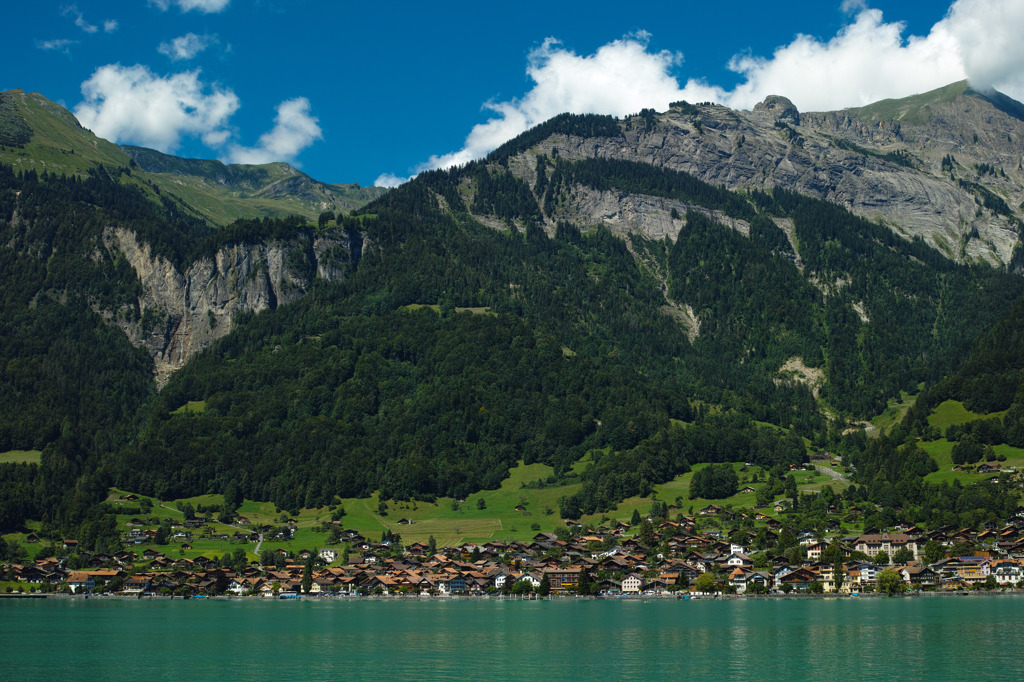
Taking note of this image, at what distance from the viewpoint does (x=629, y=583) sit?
167000 mm

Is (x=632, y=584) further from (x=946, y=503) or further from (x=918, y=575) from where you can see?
(x=946, y=503)

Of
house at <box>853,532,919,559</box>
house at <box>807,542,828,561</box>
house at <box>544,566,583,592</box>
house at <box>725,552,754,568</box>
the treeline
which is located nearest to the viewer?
house at <box>853,532,919,559</box>

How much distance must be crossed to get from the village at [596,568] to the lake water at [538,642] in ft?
66.1

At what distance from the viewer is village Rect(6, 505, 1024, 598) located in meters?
157

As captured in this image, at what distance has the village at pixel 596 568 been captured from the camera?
157250 mm

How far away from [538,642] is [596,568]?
8373 centimetres

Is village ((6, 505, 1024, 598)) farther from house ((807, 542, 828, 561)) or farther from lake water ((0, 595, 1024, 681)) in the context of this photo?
lake water ((0, 595, 1024, 681))

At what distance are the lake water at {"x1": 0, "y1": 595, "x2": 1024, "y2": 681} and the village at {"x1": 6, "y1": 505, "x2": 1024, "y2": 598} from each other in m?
20.2

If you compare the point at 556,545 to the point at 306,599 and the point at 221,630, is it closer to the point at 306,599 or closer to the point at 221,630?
the point at 306,599

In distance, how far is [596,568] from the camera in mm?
173500

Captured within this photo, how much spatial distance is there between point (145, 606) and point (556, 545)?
77.0m

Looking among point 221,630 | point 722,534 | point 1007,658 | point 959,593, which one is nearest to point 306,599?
point 221,630

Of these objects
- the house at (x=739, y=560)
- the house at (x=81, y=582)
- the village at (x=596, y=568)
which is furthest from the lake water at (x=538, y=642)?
the house at (x=81, y=582)

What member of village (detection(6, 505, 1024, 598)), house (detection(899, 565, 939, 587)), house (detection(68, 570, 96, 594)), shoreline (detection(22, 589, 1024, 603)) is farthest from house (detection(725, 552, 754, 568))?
house (detection(68, 570, 96, 594))
